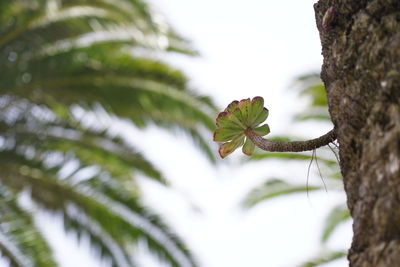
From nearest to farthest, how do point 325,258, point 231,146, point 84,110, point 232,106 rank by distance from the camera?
point 232,106
point 231,146
point 325,258
point 84,110

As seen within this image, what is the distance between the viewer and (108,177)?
820cm

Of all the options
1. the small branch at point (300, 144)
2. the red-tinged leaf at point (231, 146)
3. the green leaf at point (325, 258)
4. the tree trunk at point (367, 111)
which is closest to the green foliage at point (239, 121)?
the red-tinged leaf at point (231, 146)

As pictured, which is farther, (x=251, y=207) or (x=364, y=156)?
(x=251, y=207)

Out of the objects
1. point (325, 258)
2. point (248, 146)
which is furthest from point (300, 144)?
point (325, 258)

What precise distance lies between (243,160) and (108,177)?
1634mm

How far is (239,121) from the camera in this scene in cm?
182

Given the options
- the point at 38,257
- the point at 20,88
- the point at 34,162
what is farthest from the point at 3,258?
the point at 20,88

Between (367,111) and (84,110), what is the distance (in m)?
7.39

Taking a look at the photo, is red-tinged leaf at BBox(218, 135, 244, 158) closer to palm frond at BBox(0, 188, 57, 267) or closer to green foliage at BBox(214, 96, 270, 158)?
green foliage at BBox(214, 96, 270, 158)

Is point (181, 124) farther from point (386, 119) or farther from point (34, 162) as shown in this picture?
point (386, 119)

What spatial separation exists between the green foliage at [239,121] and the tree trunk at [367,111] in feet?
1.14

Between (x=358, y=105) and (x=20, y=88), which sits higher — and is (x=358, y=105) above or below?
below

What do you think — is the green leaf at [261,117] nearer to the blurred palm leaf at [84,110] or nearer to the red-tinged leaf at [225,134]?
the red-tinged leaf at [225,134]

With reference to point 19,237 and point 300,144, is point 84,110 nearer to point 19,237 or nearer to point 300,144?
point 19,237
